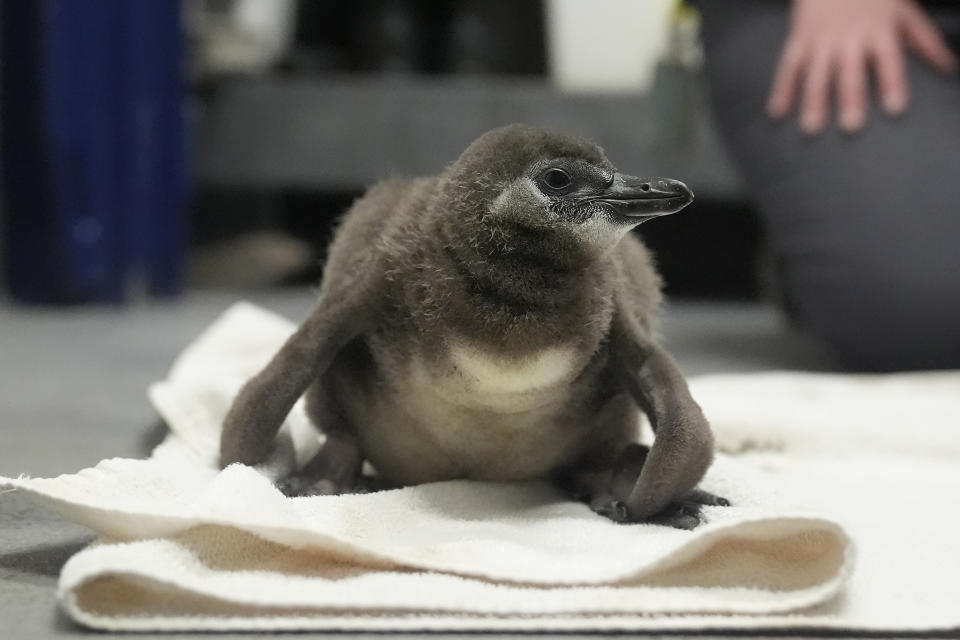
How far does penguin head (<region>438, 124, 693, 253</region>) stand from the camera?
0.77m

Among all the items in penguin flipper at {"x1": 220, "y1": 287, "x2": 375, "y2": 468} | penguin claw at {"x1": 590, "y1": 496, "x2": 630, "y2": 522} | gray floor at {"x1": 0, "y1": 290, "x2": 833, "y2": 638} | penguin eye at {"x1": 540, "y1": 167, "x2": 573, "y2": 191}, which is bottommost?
gray floor at {"x1": 0, "y1": 290, "x2": 833, "y2": 638}

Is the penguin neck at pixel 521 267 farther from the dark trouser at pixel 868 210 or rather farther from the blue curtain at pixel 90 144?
the blue curtain at pixel 90 144

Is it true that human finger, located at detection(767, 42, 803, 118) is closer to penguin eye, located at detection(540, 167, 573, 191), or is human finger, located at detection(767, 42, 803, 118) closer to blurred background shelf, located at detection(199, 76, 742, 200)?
blurred background shelf, located at detection(199, 76, 742, 200)

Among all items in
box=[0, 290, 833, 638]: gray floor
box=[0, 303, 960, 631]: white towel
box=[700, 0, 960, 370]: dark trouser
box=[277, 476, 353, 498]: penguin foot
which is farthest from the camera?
box=[700, 0, 960, 370]: dark trouser

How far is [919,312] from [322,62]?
6.51 feet

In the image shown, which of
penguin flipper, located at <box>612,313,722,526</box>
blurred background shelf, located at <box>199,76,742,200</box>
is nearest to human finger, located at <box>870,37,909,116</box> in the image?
blurred background shelf, located at <box>199,76,742,200</box>

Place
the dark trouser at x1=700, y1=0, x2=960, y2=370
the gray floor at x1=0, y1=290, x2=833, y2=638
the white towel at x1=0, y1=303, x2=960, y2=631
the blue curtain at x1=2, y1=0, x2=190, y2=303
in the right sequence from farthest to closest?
the blue curtain at x1=2, y1=0, x2=190, y2=303 < the dark trouser at x1=700, y1=0, x2=960, y2=370 < the gray floor at x1=0, y1=290, x2=833, y2=638 < the white towel at x1=0, y1=303, x2=960, y2=631

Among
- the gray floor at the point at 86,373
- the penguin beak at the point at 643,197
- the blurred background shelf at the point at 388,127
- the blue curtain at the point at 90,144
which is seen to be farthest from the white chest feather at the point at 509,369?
the blurred background shelf at the point at 388,127

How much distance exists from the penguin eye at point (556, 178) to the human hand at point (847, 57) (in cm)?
106

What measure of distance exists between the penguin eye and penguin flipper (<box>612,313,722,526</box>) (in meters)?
0.11

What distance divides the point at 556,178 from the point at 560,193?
0.04 ft

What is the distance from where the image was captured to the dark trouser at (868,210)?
1655 mm

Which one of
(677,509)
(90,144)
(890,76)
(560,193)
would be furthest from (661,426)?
(90,144)

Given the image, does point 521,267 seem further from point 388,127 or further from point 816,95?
point 388,127
